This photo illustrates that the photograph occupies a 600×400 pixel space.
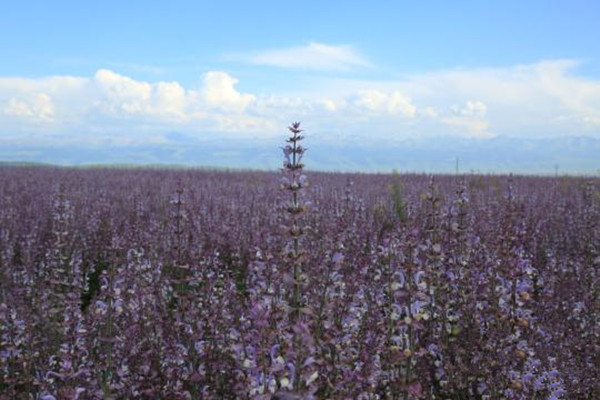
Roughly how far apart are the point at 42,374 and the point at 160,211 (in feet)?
39.5

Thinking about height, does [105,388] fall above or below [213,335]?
below

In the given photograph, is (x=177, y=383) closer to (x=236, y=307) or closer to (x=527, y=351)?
(x=236, y=307)

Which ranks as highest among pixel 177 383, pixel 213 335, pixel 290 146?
→ pixel 290 146

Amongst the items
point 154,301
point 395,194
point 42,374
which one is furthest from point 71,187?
point 42,374

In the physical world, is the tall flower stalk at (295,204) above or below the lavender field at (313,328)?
above

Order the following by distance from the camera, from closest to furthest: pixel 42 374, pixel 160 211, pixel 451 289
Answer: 1. pixel 42 374
2. pixel 451 289
3. pixel 160 211

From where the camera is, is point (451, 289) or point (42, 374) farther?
point (451, 289)

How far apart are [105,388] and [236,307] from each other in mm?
1390

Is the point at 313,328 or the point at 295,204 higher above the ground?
→ the point at 295,204

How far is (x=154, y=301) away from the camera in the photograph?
660 centimetres

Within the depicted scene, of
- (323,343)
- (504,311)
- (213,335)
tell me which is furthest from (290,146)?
(504,311)

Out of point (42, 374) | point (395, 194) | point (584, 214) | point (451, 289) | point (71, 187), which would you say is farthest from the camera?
point (71, 187)

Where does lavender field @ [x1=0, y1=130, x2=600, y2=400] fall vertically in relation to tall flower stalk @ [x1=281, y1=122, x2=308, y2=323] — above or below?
below

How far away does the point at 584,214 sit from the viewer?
15.1m
